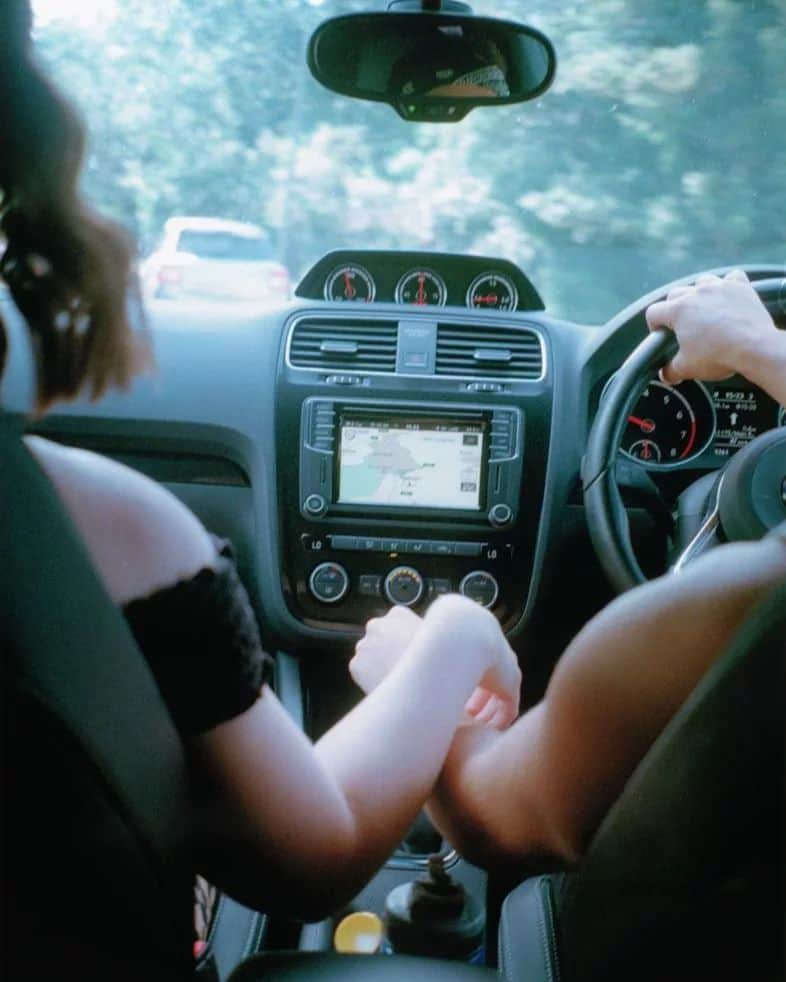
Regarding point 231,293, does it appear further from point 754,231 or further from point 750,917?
point 750,917

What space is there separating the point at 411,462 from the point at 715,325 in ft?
2.66

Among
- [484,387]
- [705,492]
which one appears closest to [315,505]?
Result: [484,387]

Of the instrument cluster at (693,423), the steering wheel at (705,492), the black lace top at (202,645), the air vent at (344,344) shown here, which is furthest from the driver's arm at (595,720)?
the air vent at (344,344)

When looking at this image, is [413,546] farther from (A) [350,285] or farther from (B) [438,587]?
(A) [350,285]

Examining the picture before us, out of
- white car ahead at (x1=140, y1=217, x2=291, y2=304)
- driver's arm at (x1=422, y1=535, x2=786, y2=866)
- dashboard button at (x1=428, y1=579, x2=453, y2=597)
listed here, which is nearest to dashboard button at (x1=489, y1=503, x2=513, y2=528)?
dashboard button at (x1=428, y1=579, x2=453, y2=597)

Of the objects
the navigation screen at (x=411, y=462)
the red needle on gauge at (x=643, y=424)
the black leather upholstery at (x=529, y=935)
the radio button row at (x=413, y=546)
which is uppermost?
the red needle on gauge at (x=643, y=424)

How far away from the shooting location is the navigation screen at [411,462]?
203cm

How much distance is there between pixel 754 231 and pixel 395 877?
3.57 ft

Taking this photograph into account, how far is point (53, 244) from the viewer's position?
811 millimetres

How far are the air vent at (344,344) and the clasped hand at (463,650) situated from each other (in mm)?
815

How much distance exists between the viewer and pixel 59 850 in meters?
0.76

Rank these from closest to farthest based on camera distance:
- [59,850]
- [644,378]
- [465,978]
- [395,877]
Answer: [59,850] → [465,978] → [644,378] → [395,877]

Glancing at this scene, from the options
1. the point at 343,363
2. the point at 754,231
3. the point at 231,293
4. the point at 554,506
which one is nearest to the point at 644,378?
the point at 754,231

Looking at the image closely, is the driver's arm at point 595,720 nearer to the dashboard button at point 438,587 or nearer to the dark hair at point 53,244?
the dark hair at point 53,244
